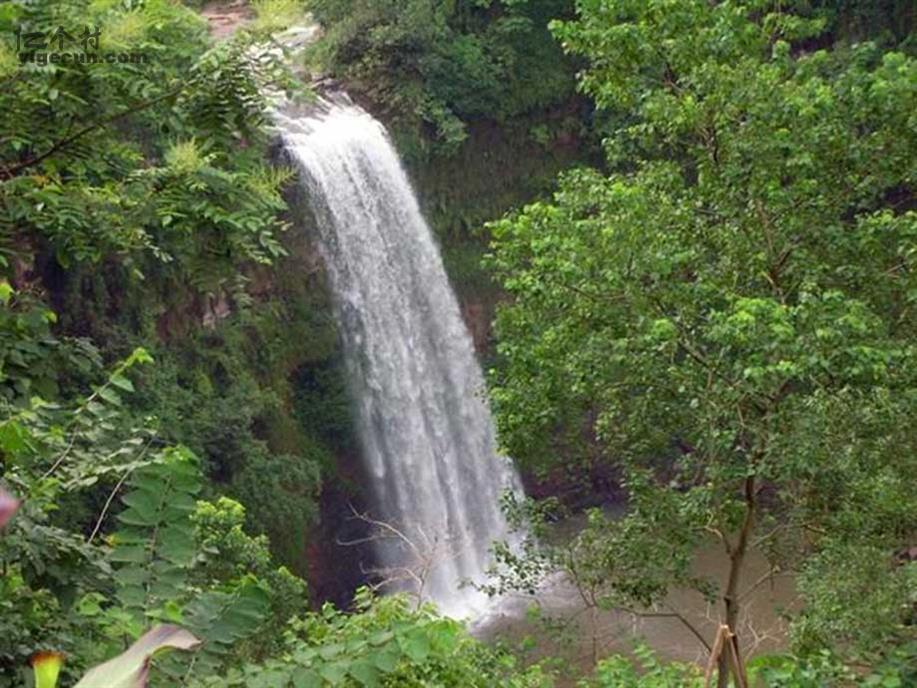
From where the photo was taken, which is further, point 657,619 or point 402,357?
point 402,357

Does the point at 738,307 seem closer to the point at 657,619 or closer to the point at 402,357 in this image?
the point at 657,619

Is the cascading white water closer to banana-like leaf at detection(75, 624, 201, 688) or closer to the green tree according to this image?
the green tree

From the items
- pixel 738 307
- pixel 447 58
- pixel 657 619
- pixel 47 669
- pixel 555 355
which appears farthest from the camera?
pixel 447 58

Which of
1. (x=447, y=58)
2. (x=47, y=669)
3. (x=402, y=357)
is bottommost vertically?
(x=402, y=357)

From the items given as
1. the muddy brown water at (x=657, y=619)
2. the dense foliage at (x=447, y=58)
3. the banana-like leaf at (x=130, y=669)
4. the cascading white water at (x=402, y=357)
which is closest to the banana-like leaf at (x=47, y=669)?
the banana-like leaf at (x=130, y=669)

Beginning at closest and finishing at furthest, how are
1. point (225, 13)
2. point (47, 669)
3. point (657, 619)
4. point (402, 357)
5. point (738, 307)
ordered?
point (47, 669), point (738, 307), point (657, 619), point (402, 357), point (225, 13)

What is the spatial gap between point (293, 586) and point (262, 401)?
15.5ft

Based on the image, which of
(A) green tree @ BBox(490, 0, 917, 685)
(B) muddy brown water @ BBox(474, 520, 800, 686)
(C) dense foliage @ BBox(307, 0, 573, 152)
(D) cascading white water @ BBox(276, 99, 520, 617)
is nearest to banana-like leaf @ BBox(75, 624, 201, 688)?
(A) green tree @ BBox(490, 0, 917, 685)

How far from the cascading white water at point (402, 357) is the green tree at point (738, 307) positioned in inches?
295

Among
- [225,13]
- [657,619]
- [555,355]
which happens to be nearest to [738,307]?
[555,355]

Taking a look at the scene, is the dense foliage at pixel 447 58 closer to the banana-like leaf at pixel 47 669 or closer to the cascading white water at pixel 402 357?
the cascading white water at pixel 402 357

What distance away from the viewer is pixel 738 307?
5.92 m

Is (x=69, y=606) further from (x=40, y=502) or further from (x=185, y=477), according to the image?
(x=185, y=477)

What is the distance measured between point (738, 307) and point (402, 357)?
10077mm
